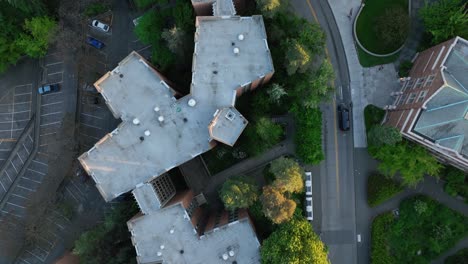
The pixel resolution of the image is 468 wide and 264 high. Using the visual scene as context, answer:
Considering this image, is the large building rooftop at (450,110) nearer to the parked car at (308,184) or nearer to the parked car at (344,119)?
the parked car at (344,119)

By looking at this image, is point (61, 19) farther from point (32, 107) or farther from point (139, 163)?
point (139, 163)

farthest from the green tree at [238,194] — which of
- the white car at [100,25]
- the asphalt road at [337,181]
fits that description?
the white car at [100,25]

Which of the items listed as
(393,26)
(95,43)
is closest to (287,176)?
(393,26)

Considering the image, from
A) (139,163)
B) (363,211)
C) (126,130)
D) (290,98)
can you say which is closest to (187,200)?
(139,163)

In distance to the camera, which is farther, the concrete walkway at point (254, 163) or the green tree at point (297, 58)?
the concrete walkway at point (254, 163)

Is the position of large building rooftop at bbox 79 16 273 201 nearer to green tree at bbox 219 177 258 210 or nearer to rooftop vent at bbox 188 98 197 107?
rooftop vent at bbox 188 98 197 107

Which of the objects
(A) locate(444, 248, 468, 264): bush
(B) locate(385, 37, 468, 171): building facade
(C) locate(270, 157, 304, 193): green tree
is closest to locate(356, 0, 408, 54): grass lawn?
(B) locate(385, 37, 468, 171): building facade
